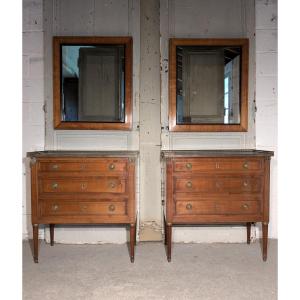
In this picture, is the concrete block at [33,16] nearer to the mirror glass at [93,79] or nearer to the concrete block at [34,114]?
the mirror glass at [93,79]

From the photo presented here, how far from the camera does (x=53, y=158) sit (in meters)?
3.38

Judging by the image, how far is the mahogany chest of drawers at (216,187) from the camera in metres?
3.43

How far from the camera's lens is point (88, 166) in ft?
11.1

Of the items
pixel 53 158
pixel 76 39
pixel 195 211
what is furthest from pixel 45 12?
pixel 195 211

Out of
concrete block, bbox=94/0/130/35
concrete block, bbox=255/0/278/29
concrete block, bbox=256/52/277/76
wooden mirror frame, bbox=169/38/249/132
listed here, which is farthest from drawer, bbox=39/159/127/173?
concrete block, bbox=255/0/278/29

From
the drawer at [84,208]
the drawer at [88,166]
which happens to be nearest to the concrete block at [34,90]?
the drawer at [88,166]

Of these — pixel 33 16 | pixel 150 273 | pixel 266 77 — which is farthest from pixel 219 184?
pixel 33 16

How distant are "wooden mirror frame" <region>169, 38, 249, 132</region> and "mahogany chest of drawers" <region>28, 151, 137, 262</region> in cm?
90

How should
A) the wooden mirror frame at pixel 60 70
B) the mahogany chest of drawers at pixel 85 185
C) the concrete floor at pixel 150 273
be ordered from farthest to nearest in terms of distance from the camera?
the wooden mirror frame at pixel 60 70 → the mahogany chest of drawers at pixel 85 185 → the concrete floor at pixel 150 273

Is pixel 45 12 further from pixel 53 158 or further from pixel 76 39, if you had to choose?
pixel 53 158

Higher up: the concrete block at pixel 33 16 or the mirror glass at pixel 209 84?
the concrete block at pixel 33 16

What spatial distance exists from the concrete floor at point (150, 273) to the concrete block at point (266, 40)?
2167mm

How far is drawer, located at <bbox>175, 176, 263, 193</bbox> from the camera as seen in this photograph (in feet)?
11.3
